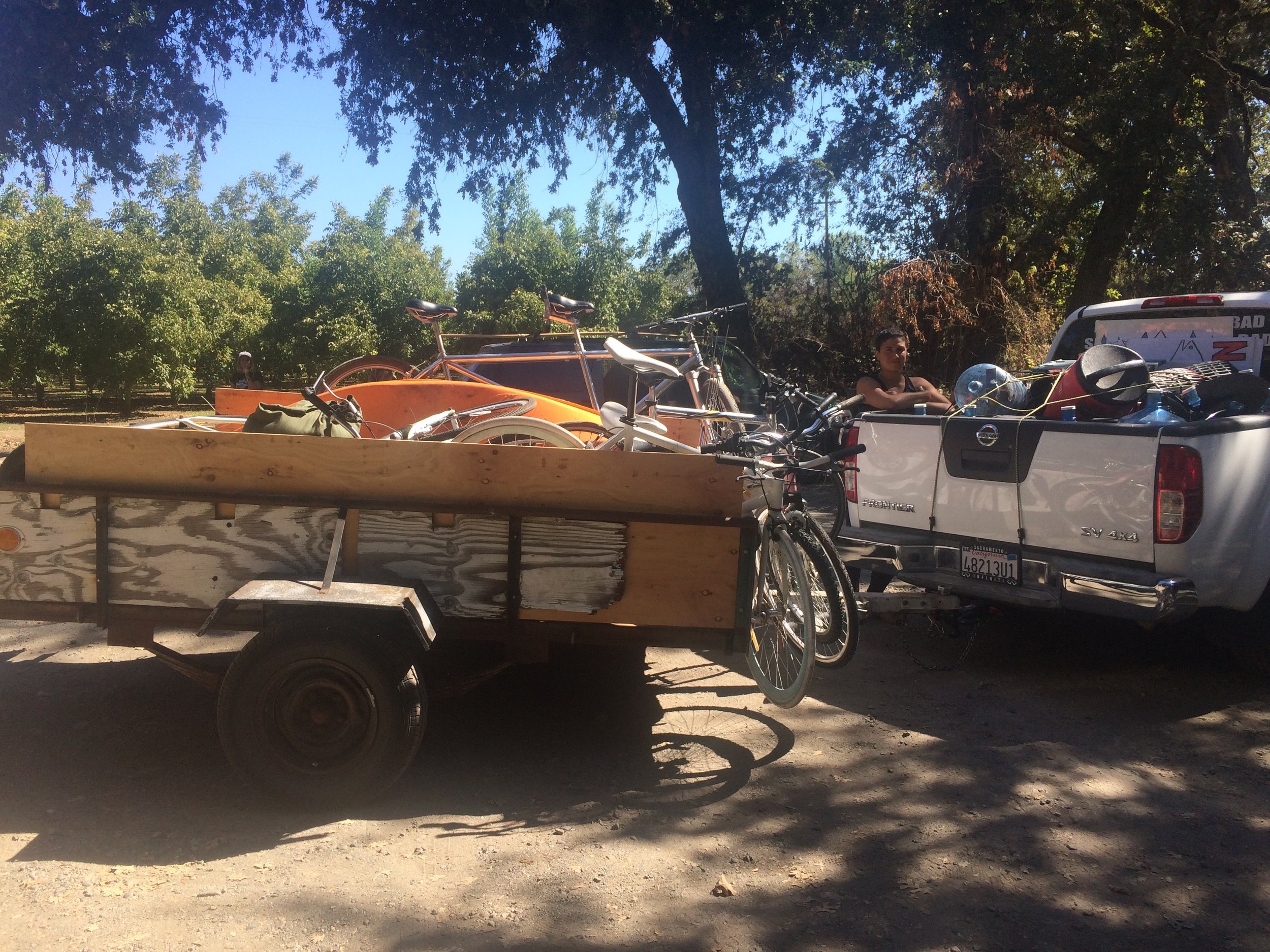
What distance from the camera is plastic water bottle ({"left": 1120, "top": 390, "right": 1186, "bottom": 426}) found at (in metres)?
4.89

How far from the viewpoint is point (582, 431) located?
5.79 meters

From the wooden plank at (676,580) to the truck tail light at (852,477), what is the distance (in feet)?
7.67

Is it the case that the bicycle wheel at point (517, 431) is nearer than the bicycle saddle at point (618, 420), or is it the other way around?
the bicycle saddle at point (618, 420)

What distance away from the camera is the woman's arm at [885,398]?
6871 mm

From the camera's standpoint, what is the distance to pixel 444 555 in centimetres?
378

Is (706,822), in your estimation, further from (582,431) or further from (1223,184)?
(1223,184)

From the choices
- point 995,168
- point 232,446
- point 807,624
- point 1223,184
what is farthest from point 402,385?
point 1223,184

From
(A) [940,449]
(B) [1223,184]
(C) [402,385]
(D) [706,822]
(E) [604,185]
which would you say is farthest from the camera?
(E) [604,185]

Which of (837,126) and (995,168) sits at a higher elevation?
(837,126)

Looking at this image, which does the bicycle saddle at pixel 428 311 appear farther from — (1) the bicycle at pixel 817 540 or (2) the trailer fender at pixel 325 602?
(2) the trailer fender at pixel 325 602

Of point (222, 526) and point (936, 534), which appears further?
point (936, 534)

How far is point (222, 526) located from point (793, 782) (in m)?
2.46

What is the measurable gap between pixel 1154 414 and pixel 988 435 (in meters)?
0.81

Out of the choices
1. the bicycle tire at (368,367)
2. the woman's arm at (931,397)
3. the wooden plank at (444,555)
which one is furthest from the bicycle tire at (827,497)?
the bicycle tire at (368,367)
